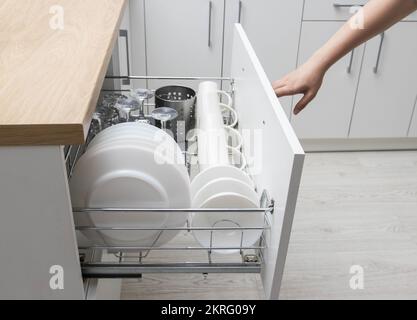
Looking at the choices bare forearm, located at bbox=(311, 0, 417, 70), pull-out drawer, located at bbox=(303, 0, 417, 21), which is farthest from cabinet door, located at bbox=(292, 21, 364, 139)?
bare forearm, located at bbox=(311, 0, 417, 70)

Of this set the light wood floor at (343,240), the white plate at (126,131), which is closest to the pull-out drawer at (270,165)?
the white plate at (126,131)

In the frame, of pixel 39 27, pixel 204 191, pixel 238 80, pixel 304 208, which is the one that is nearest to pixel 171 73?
pixel 304 208

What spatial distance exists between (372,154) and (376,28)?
150 centimetres

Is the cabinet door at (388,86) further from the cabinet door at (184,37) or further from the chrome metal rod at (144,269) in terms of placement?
the chrome metal rod at (144,269)

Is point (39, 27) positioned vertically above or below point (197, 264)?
above

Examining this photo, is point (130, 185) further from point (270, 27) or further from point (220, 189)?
point (270, 27)

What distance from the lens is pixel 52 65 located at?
0.77 m

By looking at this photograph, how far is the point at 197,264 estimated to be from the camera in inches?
31.4

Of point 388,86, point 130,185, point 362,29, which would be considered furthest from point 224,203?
point 388,86

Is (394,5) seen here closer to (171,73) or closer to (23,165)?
(23,165)

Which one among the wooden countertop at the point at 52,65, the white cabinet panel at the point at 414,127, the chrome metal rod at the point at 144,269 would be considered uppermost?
the wooden countertop at the point at 52,65

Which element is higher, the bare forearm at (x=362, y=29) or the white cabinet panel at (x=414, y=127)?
the bare forearm at (x=362, y=29)

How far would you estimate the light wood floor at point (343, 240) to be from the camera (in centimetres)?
153

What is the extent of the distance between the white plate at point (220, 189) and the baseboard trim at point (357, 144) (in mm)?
1576
